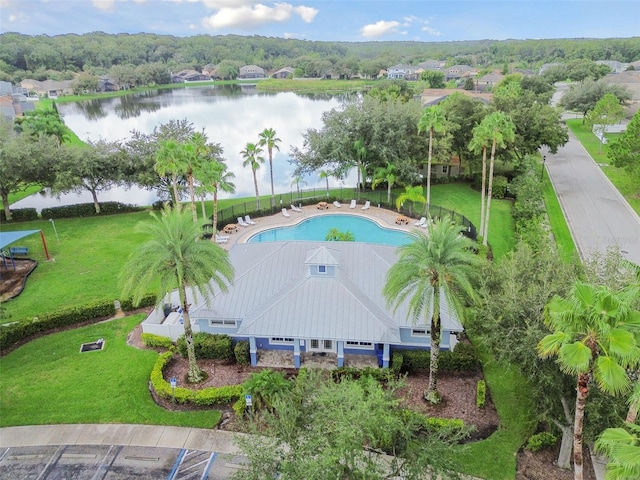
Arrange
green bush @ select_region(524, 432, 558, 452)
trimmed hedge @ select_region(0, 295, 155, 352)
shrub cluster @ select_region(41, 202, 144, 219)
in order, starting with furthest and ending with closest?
shrub cluster @ select_region(41, 202, 144, 219), trimmed hedge @ select_region(0, 295, 155, 352), green bush @ select_region(524, 432, 558, 452)

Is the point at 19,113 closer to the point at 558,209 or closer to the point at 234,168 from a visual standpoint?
the point at 234,168

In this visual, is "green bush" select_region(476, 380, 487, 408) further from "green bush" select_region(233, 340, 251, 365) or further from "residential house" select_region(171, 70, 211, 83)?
"residential house" select_region(171, 70, 211, 83)

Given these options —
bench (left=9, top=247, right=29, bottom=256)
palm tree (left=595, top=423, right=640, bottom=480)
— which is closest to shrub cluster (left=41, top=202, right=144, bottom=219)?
bench (left=9, top=247, right=29, bottom=256)

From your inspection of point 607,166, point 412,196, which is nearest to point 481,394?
point 412,196

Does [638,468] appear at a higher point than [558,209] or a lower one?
higher

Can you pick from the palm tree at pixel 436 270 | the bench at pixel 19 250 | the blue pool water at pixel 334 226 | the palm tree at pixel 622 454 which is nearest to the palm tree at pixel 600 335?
the palm tree at pixel 622 454

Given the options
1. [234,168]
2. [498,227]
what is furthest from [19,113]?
[498,227]

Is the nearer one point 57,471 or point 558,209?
point 57,471
